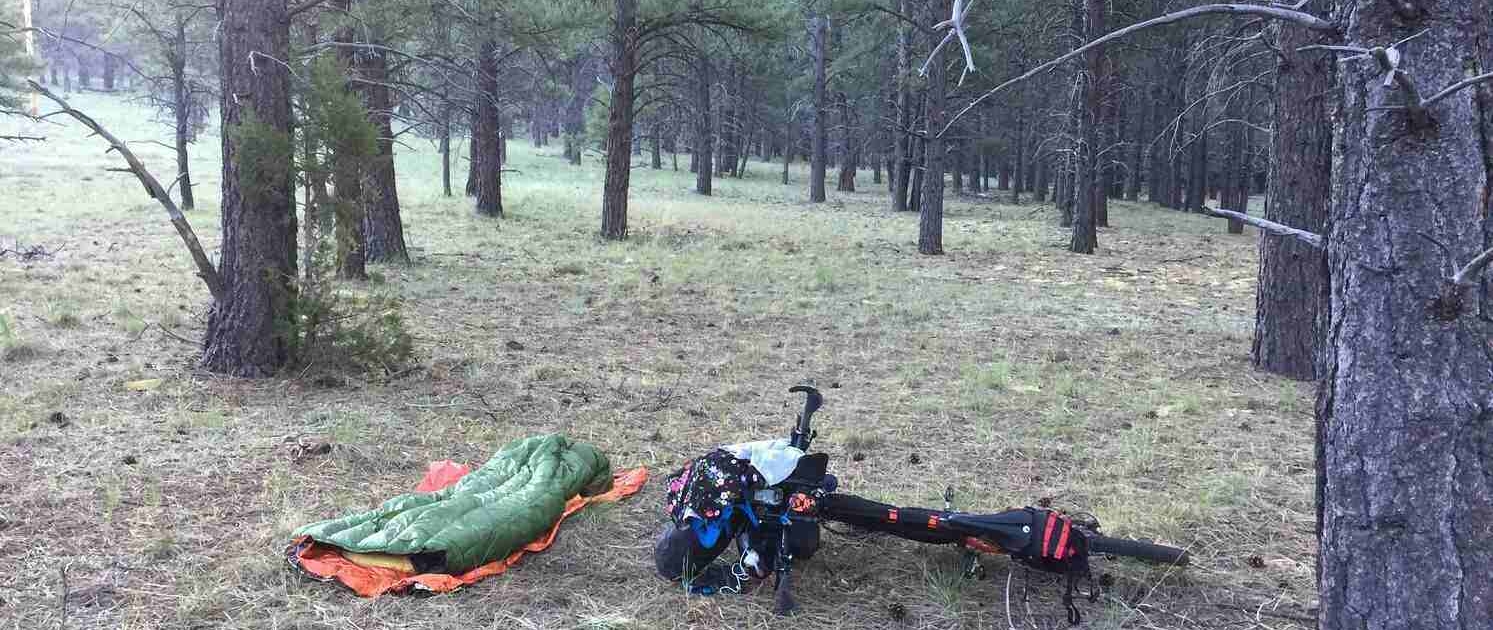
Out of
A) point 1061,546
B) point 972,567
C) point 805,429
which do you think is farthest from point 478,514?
point 1061,546

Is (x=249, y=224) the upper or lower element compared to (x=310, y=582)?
upper

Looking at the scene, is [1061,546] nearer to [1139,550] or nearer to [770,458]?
[1139,550]

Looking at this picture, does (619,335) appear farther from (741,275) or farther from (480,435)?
(741,275)

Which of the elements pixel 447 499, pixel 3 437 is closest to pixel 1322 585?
pixel 447 499

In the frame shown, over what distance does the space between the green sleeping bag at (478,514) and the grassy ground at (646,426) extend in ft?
0.46

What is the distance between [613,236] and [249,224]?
934 cm

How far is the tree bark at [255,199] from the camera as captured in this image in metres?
5.57

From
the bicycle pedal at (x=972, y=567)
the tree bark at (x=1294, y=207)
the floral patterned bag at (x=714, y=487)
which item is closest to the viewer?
the floral patterned bag at (x=714, y=487)

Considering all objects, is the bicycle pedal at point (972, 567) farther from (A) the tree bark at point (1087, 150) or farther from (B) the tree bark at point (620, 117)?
(A) the tree bark at point (1087, 150)

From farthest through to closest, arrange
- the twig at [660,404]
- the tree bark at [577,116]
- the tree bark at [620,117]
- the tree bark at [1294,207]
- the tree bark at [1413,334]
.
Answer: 1. the tree bark at [577,116]
2. the tree bark at [620,117]
3. the tree bark at [1294,207]
4. the twig at [660,404]
5. the tree bark at [1413,334]

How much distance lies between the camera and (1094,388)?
249 inches

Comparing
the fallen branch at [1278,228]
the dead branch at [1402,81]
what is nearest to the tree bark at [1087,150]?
the fallen branch at [1278,228]

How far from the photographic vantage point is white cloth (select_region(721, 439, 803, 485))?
3.39m

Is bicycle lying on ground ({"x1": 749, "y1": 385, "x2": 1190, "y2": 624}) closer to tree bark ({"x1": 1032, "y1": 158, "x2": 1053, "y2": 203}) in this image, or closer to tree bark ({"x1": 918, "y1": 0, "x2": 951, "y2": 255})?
tree bark ({"x1": 918, "y1": 0, "x2": 951, "y2": 255})
